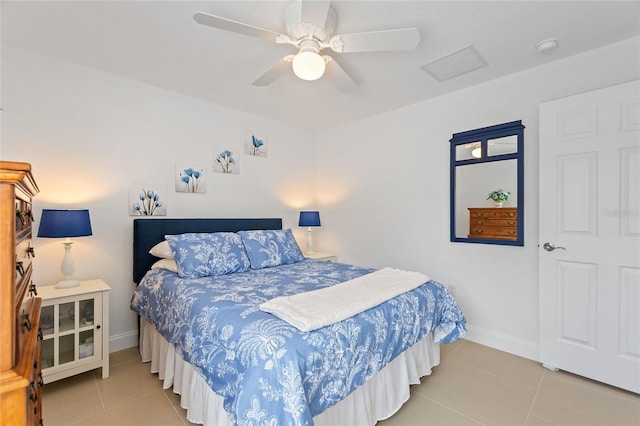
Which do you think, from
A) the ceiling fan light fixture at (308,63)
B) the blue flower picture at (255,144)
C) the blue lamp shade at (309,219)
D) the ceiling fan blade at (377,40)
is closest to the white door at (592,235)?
the ceiling fan blade at (377,40)

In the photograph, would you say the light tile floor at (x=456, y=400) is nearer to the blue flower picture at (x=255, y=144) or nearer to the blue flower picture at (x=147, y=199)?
the blue flower picture at (x=147, y=199)

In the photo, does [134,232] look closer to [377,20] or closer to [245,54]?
[245,54]

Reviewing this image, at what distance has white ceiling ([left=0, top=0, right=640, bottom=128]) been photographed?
1.87 m

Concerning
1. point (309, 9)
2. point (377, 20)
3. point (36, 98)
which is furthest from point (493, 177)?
point (36, 98)

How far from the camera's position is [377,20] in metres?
1.95

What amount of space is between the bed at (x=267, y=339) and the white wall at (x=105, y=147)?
28 cm

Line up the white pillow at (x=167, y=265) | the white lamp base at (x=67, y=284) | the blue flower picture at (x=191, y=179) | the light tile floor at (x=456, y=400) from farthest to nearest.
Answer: the blue flower picture at (x=191, y=179) < the white pillow at (x=167, y=265) < the white lamp base at (x=67, y=284) < the light tile floor at (x=456, y=400)

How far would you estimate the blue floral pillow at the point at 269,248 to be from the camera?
2.87 metres

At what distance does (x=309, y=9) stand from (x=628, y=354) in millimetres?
3147

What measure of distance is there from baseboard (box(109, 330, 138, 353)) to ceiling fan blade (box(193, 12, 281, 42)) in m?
2.78

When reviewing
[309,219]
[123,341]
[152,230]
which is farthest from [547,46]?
[123,341]

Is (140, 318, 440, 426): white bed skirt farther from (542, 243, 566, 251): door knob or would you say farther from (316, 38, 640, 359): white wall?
(542, 243, 566, 251): door knob

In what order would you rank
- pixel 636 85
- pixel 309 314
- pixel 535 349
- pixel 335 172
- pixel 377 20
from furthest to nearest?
pixel 335 172
pixel 535 349
pixel 636 85
pixel 377 20
pixel 309 314

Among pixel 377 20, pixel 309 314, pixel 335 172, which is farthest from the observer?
pixel 335 172
